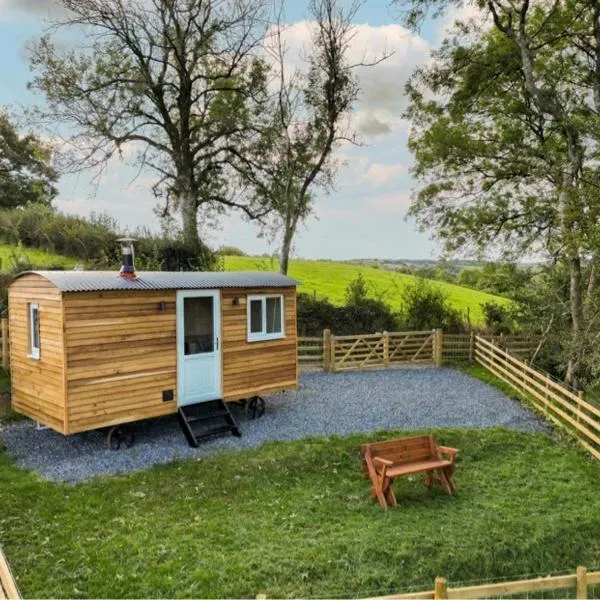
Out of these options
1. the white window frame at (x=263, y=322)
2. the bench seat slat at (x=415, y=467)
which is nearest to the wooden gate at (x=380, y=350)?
the white window frame at (x=263, y=322)

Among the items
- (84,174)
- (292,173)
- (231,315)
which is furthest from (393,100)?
(231,315)

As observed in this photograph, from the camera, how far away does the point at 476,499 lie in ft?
22.9

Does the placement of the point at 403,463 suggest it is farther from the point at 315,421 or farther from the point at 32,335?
the point at 32,335

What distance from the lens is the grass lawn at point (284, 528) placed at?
5055 mm

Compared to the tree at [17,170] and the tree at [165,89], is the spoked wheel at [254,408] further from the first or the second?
the tree at [17,170]

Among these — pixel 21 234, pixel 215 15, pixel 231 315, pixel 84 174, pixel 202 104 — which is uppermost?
pixel 215 15

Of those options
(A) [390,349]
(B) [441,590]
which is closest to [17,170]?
(A) [390,349]

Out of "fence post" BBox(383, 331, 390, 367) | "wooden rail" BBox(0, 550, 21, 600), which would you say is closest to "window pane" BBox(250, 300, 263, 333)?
"fence post" BBox(383, 331, 390, 367)

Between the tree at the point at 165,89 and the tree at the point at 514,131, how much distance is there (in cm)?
652

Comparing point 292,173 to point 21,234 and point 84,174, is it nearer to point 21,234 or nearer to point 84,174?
point 84,174

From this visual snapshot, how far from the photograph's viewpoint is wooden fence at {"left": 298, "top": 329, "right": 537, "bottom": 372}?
50.3 feet

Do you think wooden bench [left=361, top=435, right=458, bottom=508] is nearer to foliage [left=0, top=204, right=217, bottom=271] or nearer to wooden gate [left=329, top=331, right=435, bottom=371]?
wooden gate [left=329, top=331, right=435, bottom=371]

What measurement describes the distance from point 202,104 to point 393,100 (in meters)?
7.16

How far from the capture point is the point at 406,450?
24.5ft
